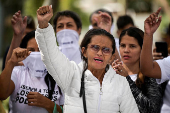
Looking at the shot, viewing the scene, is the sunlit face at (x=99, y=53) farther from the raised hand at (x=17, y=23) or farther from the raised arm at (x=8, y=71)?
the raised hand at (x=17, y=23)

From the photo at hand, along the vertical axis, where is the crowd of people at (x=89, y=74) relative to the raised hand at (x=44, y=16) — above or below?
below

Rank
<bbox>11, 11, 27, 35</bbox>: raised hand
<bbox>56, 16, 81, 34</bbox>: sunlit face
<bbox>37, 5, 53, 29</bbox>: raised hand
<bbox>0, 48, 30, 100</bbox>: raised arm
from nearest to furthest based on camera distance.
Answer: <bbox>37, 5, 53, 29</bbox>: raised hand
<bbox>0, 48, 30, 100</bbox>: raised arm
<bbox>11, 11, 27, 35</bbox>: raised hand
<bbox>56, 16, 81, 34</bbox>: sunlit face

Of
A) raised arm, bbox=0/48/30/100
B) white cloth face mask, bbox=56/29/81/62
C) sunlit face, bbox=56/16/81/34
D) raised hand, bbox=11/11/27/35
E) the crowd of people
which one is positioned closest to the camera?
the crowd of people

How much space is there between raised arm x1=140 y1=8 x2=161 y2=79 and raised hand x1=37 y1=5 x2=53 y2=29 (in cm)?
104

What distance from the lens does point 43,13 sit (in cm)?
251

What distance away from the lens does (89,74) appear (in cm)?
273

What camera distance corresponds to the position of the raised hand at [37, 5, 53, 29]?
246cm

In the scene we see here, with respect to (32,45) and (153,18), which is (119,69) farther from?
(32,45)

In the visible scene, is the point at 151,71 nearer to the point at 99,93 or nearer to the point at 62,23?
the point at 99,93

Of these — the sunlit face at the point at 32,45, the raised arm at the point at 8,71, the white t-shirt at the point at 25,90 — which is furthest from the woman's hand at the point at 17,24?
the raised arm at the point at 8,71

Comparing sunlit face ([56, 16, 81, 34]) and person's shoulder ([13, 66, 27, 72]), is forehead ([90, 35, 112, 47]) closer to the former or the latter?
person's shoulder ([13, 66, 27, 72])

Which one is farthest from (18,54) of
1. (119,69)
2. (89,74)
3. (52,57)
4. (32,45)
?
(119,69)

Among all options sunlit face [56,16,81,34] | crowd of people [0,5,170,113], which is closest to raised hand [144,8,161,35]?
crowd of people [0,5,170,113]

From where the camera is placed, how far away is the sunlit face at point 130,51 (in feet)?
11.2
